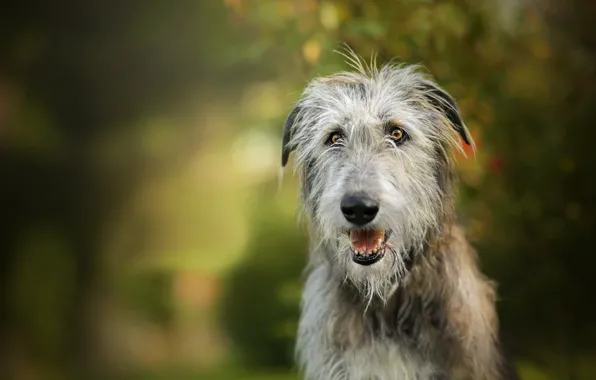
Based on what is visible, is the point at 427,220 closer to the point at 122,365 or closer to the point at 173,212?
the point at 173,212

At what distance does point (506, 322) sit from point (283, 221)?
0.80m

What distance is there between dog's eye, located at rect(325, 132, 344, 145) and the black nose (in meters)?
0.21

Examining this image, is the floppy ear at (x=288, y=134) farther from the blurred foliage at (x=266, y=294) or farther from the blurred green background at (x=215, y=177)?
the blurred foliage at (x=266, y=294)

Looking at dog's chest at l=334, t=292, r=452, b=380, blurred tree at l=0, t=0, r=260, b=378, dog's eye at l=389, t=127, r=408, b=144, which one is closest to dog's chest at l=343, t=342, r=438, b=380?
dog's chest at l=334, t=292, r=452, b=380

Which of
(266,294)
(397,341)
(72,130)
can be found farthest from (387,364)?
(72,130)

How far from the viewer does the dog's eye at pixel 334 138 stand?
1.48m

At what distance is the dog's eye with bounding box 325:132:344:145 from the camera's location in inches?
58.1

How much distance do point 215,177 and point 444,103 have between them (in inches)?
37.1

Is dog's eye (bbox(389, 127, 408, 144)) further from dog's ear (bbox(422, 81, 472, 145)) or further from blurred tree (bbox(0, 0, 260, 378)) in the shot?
blurred tree (bbox(0, 0, 260, 378))

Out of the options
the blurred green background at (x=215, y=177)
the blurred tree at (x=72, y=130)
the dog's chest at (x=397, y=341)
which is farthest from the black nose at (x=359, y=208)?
the blurred tree at (x=72, y=130)

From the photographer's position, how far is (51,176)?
227 centimetres

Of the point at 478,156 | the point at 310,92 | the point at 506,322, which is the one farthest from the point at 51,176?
the point at 506,322

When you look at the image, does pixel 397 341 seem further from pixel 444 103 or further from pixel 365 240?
pixel 444 103

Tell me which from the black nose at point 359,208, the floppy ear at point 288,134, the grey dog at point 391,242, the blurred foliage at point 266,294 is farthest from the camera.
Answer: the blurred foliage at point 266,294
